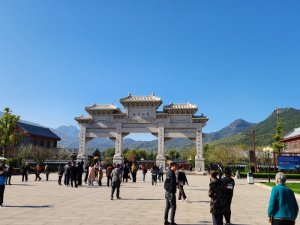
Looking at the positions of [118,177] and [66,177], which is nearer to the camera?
[118,177]

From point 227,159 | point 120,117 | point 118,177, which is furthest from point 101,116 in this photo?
point 118,177

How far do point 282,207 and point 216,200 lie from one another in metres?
2.12

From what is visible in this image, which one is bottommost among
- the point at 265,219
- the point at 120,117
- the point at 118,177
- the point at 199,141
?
the point at 265,219

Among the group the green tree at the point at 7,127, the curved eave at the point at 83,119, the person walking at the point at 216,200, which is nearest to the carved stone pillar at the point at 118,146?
the curved eave at the point at 83,119

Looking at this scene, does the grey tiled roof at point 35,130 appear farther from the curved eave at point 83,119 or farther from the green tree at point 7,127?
the green tree at point 7,127

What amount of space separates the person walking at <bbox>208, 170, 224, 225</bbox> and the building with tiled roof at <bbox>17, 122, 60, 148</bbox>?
6651 cm

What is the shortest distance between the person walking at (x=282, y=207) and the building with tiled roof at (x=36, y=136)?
225 feet

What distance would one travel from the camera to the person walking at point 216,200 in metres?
7.40

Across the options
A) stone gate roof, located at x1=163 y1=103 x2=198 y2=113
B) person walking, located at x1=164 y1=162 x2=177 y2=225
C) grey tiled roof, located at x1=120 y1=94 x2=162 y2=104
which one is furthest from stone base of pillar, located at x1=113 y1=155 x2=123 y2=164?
person walking, located at x1=164 y1=162 x2=177 y2=225

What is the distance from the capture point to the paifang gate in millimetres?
51906

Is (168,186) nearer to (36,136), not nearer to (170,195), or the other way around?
(170,195)

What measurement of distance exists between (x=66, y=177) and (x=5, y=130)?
77.7 ft

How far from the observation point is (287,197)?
18.4ft

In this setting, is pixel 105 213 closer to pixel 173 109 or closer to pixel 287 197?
pixel 287 197
